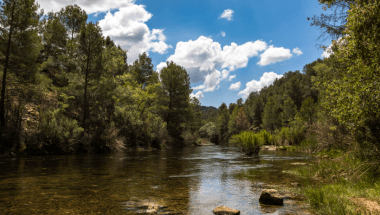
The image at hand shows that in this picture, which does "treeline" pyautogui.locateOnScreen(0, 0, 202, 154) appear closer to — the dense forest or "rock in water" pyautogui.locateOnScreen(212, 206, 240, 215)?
the dense forest

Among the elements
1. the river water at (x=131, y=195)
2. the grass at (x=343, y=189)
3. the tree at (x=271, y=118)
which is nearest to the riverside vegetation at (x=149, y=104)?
the grass at (x=343, y=189)

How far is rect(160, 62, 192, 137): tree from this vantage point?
45.9 metres

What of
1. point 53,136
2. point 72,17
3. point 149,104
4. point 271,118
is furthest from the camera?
point 271,118

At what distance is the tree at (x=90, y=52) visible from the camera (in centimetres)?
2539

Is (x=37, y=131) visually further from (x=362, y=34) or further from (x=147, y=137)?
(x=362, y=34)

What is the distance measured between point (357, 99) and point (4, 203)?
8.96 meters

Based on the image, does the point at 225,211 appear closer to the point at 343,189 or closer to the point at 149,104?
the point at 343,189

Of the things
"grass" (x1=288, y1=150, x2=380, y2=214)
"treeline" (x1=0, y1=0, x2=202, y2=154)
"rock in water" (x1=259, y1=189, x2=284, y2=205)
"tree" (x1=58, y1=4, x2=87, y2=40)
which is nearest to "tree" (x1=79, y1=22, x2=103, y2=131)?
"treeline" (x1=0, y1=0, x2=202, y2=154)

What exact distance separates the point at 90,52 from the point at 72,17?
18.0 m

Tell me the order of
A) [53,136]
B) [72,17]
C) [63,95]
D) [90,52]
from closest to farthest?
[53,136], [63,95], [90,52], [72,17]

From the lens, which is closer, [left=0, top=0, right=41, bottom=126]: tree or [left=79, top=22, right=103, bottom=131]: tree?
[left=0, top=0, right=41, bottom=126]: tree

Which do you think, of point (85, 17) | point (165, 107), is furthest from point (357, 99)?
point (85, 17)

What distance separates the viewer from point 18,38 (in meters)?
19.5

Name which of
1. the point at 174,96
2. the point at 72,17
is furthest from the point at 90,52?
the point at 174,96
